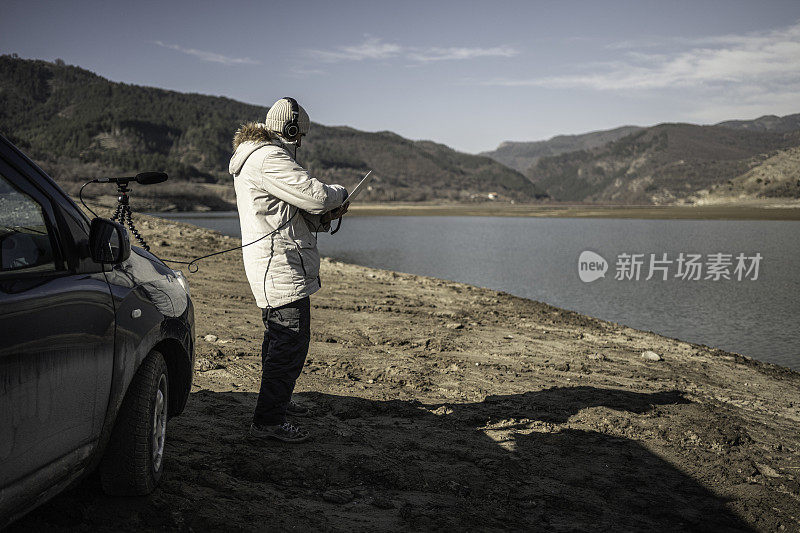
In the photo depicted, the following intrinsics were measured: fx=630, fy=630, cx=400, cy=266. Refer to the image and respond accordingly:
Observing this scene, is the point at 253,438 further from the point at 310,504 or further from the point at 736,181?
the point at 736,181

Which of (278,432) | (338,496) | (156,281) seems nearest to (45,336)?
(156,281)

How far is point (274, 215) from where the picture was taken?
387cm

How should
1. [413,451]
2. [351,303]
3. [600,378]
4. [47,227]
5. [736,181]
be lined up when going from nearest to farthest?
[47,227]
[413,451]
[600,378]
[351,303]
[736,181]

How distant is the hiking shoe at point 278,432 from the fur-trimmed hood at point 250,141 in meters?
1.69

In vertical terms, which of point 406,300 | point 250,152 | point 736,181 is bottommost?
point 406,300

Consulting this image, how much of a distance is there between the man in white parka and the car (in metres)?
0.80

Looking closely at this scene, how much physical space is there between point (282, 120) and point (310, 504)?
7.40 ft

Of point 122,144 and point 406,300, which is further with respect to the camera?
point 122,144

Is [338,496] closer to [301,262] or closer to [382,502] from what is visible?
[382,502]

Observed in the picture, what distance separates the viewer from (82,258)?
8.00 ft

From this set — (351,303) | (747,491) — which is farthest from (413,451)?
(351,303)

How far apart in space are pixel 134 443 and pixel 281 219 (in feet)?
5.14

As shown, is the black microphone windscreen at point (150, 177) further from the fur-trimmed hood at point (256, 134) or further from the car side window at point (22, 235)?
the car side window at point (22, 235)

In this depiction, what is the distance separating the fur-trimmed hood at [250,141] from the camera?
152 inches
